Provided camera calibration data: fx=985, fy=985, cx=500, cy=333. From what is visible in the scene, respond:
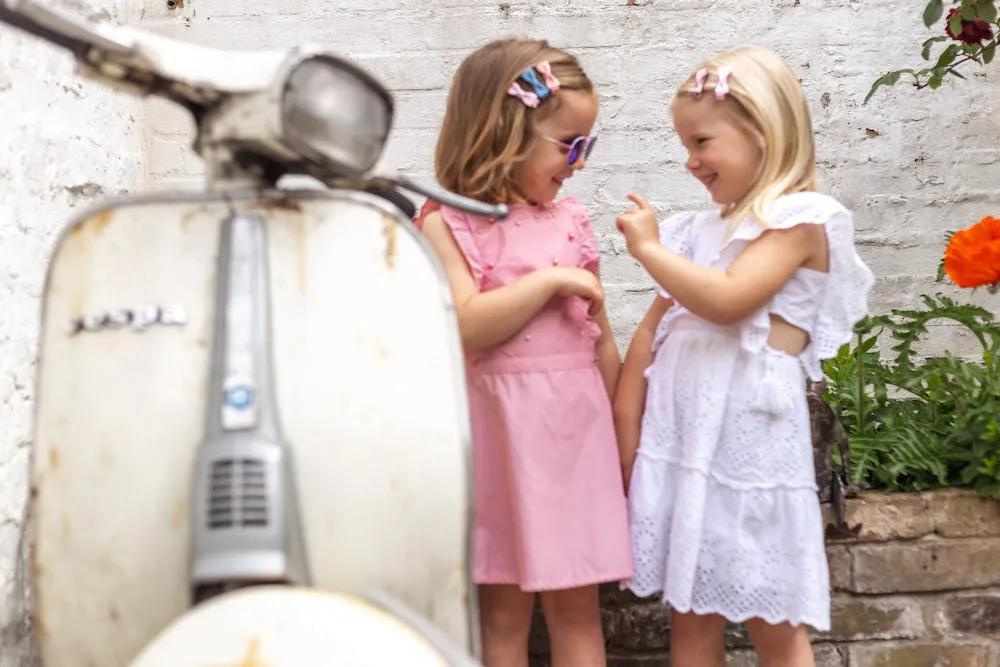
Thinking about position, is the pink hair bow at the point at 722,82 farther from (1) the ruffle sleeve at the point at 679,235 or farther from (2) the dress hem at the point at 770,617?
(2) the dress hem at the point at 770,617

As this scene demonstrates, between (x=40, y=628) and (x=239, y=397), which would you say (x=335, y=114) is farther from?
(x=40, y=628)

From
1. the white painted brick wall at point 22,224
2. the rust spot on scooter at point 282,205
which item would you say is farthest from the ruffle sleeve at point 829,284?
the white painted brick wall at point 22,224

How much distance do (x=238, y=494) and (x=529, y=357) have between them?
685 mm

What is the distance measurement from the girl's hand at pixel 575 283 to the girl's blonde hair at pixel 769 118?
26cm

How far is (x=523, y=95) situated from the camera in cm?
155

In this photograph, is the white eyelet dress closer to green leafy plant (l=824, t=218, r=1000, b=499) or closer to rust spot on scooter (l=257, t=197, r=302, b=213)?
green leafy plant (l=824, t=218, r=1000, b=499)

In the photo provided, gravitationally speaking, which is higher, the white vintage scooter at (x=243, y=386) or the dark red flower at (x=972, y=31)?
the dark red flower at (x=972, y=31)

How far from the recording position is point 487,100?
1579 millimetres

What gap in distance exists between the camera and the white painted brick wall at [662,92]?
8.15 feet

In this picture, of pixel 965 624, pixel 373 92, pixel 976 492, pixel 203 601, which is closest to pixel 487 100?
pixel 373 92

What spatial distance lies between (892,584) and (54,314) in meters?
1.57

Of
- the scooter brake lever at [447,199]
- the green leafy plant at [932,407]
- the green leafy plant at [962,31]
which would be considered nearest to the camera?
the scooter brake lever at [447,199]

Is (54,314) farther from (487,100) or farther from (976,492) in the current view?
(976,492)

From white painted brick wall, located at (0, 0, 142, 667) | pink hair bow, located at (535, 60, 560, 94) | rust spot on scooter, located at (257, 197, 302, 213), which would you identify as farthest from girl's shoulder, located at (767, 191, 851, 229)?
white painted brick wall, located at (0, 0, 142, 667)
